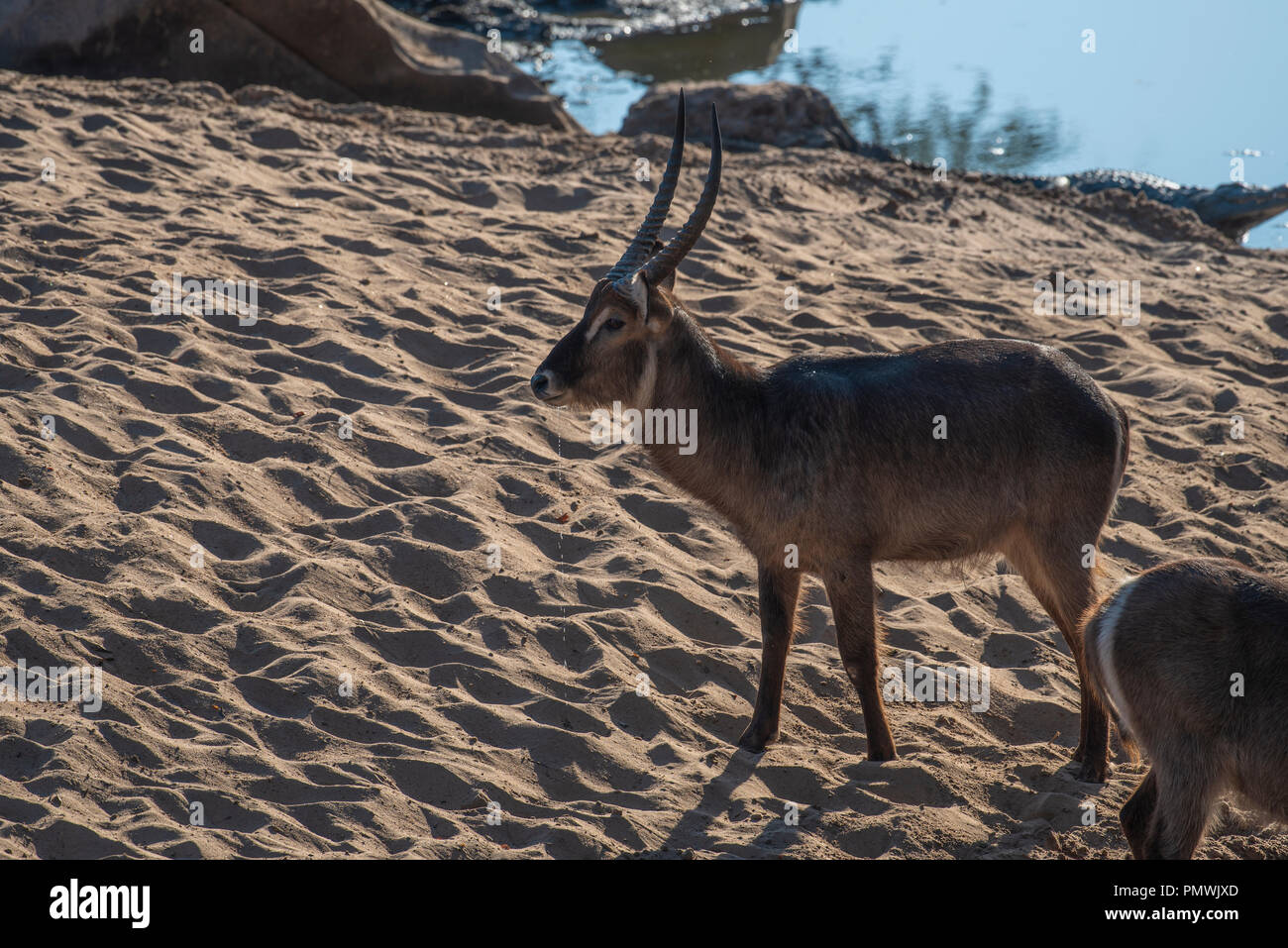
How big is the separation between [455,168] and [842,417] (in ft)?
18.8

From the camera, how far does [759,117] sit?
12398 mm

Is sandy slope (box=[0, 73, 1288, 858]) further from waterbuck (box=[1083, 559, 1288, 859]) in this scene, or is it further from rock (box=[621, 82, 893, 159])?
rock (box=[621, 82, 893, 159])

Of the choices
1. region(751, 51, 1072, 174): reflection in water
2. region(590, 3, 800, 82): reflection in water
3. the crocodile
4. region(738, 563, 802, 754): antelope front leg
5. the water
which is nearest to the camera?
region(738, 563, 802, 754): antelope front leg

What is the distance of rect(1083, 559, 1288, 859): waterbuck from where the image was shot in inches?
149

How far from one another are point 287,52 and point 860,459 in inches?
337

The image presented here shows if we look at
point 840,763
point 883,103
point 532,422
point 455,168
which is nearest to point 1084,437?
point 840,763

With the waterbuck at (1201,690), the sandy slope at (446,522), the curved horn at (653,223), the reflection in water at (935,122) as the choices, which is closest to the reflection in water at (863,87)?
the reflection in water at (935,122)

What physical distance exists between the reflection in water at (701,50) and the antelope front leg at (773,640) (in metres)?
13.9

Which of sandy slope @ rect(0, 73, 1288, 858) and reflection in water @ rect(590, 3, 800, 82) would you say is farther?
reflection in water @ rect(590, 3, 800, 82)

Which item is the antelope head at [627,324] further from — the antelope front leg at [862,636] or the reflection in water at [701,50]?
the reflection in water at [701,50]

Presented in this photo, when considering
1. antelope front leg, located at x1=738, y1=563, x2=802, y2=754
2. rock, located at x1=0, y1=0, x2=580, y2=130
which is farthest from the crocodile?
antelope front leg, located at x1=738, y1=563, x2=802, y2=754

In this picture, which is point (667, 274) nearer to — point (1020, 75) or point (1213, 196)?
point (1213, 196)

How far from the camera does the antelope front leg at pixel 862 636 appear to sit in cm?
473

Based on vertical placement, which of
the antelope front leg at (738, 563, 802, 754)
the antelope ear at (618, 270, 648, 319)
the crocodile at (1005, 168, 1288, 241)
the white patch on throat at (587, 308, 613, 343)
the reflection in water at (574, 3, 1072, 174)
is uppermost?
the reflection in water at (574, 3, 1072, 174)
